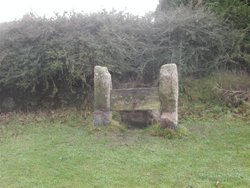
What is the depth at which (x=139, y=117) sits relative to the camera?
821 cm

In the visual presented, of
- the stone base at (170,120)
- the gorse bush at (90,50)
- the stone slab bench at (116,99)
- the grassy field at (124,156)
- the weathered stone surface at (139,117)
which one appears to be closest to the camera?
the grassy field at (124,156)

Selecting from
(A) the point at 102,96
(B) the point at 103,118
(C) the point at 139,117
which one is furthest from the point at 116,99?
(C) the point at 139,117

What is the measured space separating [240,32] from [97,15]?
381 centimetres

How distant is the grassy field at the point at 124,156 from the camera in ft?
17.2

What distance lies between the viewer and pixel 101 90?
792 cm

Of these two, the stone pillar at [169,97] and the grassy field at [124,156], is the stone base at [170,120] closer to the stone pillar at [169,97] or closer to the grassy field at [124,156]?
the stone pillar at [169,97]

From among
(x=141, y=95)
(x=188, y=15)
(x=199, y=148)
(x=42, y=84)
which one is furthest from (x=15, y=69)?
(x=199, y=148)

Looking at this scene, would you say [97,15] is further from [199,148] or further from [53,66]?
[199,148]

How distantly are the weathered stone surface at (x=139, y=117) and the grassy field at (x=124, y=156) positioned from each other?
274 millimetres

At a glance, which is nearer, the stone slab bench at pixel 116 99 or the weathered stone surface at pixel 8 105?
the stone slab bench at pixel 116 99

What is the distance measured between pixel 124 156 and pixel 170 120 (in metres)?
1.55

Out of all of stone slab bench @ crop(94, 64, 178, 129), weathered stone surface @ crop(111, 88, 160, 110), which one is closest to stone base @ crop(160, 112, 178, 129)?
stone slab bench @ crop(94, 64, 178, 129)

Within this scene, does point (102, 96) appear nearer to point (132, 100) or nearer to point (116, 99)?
point (116, 99)

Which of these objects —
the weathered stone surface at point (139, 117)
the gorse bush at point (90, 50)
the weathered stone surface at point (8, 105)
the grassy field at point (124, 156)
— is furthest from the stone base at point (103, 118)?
the weathered stone surface at point (8, 105)
